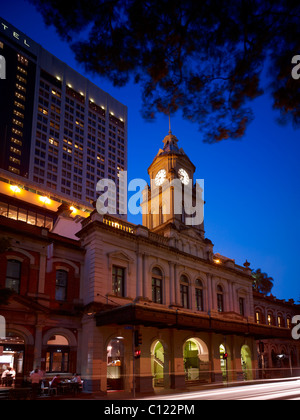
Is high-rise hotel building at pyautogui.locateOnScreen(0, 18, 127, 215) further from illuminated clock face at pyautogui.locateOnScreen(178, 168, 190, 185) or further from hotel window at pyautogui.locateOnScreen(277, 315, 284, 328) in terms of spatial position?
hotel window at pyautogui.locateOnScreen(277, 315, 284, 328)

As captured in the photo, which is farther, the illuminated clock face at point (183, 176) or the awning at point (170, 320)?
the illuminated clock face at point (183, 176)

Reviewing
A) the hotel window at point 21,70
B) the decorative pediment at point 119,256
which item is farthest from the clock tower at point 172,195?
the hotel window at point 21,70

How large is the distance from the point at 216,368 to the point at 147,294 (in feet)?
31.2

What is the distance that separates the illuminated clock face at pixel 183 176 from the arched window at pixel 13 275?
21211 millimetres

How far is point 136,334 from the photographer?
70.4 feet

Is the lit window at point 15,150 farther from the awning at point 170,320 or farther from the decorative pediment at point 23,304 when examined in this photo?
the decorative pediment at point 23,304

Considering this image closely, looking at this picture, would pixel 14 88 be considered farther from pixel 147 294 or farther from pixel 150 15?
pixel 150 15

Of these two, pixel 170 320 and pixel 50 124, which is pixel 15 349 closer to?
pixel 170 320

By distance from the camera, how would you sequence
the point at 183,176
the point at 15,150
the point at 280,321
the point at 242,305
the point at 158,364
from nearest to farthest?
the point at 158,364
the point at 242,305
the point at 183,176
the point at 280,321
the point at 15,150

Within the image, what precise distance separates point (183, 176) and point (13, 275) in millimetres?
22635

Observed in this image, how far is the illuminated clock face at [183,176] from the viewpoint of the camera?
1577 inches

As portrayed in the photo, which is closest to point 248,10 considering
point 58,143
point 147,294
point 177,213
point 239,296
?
point 147,294

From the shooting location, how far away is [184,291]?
1296 inches

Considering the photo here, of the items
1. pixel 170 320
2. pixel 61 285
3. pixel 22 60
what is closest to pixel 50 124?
pixel 22 60
